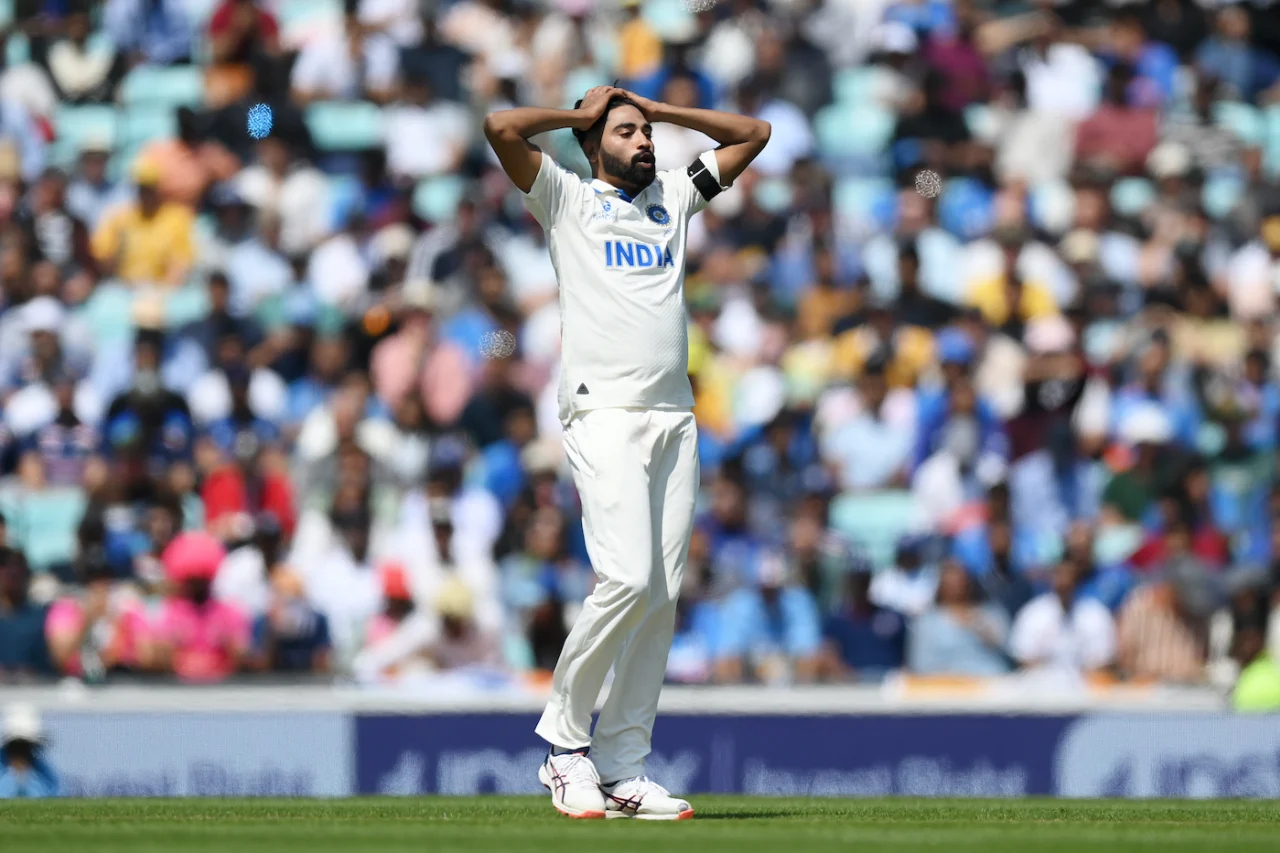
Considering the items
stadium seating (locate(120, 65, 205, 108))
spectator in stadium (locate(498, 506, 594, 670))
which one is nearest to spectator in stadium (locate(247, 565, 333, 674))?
spectator in stadium (locate(498, 506, 594, 670))

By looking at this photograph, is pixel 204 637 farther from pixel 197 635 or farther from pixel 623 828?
pixel 623 828

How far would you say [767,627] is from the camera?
1147 centimetres

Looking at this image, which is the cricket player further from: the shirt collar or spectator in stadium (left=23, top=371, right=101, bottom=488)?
spectator in stadium (left=23, top=371, right=101, bottom=488)

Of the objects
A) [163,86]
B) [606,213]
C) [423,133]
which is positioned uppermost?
[163,86]

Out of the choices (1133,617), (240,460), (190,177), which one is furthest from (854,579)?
(190,177)

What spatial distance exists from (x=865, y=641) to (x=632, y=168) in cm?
505

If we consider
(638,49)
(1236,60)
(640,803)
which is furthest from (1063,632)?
(638,49)

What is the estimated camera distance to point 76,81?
52.3 ft

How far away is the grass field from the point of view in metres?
5.60

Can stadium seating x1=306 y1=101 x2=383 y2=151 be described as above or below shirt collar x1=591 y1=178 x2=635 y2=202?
above

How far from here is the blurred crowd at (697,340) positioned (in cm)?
1145

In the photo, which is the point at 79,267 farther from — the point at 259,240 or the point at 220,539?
the point at 220,539

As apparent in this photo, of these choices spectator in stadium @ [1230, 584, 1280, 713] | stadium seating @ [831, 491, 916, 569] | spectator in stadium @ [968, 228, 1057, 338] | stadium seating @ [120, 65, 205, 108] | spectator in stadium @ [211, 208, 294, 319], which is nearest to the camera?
spectator in stadium @ [1230, 584, 1280, 713]

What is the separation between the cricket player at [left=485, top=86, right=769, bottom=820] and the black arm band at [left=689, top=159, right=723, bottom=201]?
0.86 ft
